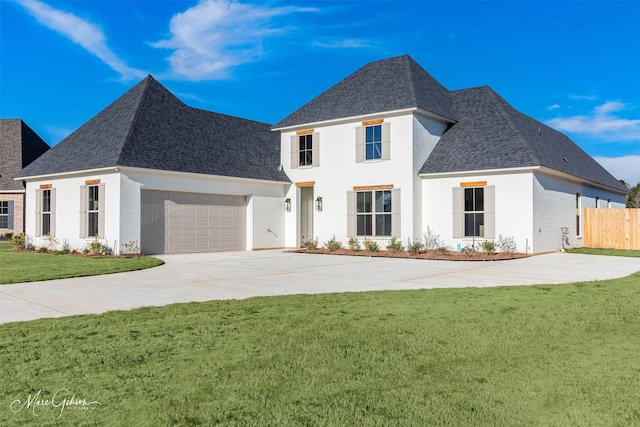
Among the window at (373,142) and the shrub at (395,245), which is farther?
the window at (373,142)

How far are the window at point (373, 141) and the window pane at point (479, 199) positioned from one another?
12.3 feet

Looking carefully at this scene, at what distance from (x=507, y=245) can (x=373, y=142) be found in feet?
21.9

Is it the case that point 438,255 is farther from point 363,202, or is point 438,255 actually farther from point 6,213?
point 6,213

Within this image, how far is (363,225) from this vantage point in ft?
68.1

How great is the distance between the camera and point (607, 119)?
29453 mm

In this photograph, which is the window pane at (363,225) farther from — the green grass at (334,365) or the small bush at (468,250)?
the green grass at (334,365)

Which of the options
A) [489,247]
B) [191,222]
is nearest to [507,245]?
[489,247]

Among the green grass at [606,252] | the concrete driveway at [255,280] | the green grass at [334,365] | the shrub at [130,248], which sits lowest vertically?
the green grass at [334,365]

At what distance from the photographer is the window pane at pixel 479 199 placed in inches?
738

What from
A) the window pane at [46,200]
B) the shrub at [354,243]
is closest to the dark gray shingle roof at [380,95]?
the shrub at [354,243]

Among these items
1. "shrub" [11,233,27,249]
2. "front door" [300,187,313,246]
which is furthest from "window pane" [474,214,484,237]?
"shrub" [11,233,27,249]

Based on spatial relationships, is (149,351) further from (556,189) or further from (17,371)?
(556,189)

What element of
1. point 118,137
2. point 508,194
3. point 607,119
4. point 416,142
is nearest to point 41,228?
point 118,137

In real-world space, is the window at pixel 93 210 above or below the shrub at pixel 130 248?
above
